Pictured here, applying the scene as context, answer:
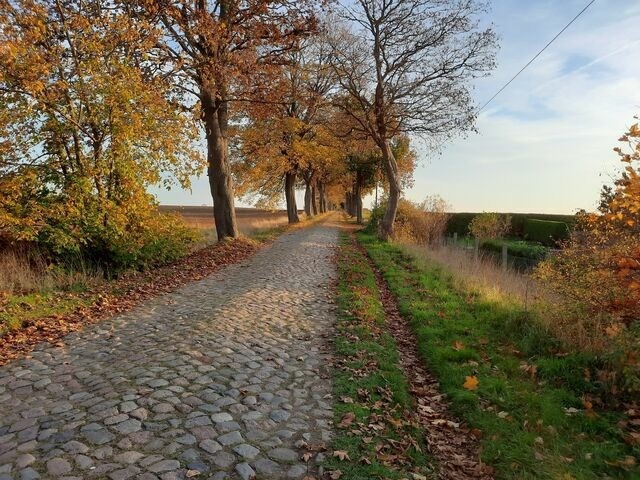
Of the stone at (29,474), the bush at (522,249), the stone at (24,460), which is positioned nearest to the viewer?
the stone at (29,474)

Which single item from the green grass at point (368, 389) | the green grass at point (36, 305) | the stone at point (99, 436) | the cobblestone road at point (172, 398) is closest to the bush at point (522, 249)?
the green grass at point (368, 389)

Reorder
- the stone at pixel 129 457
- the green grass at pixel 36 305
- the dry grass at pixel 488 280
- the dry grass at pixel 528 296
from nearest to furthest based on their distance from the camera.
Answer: the stone at pixel 129 457 < the dry grass at pixel 528 296 < the green grass at pixel 36 305 < the dry grass at pixel 488 280

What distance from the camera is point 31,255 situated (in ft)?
36.2

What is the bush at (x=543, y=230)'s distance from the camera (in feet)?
88.7

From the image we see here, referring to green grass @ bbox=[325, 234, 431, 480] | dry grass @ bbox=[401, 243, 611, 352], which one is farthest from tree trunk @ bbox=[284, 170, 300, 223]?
green grass @ bbox=[325, 234, 431, 480]

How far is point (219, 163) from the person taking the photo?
58.7 feet

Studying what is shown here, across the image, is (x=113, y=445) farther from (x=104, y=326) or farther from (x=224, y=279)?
(x=224, y=279)

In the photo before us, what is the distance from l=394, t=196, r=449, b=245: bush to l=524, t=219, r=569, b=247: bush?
6.23m

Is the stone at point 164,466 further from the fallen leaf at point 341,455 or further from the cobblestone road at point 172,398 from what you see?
the fallen leaf at point 341,455

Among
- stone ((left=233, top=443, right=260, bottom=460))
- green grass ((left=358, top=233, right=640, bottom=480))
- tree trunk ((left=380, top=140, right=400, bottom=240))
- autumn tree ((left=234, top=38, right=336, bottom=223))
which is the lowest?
green grass ((left=358, top=233, right=640, bottom=480))

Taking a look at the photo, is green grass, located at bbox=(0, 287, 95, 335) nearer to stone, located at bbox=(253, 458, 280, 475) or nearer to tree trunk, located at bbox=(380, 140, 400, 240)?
stone, located at bbox=(253, 458, 280, 475)

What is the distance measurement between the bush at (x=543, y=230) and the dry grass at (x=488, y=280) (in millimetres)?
11853

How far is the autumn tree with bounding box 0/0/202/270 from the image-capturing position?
10.2m

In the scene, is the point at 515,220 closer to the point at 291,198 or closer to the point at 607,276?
the point at 291,198
